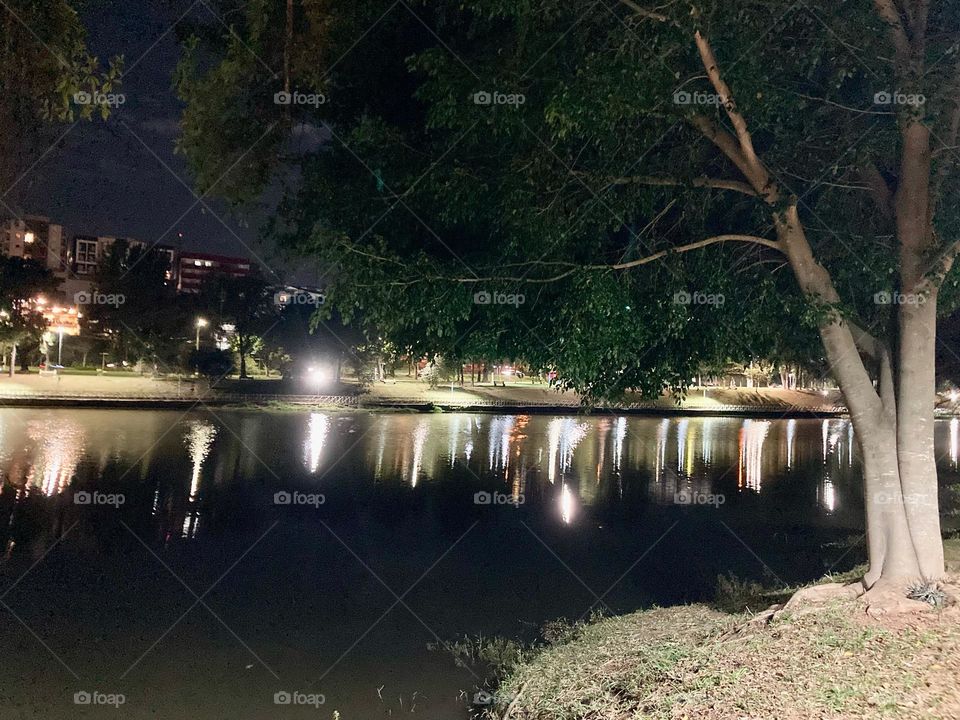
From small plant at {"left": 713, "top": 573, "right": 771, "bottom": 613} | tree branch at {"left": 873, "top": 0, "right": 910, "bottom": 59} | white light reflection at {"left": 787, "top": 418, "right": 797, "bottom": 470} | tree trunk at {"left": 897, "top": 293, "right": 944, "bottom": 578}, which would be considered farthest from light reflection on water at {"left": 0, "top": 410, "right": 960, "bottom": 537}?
tree branch at {"left": 873, "top": 0, "right": 910, "bottom": 59}

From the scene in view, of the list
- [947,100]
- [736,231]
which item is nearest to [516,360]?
[736,231]

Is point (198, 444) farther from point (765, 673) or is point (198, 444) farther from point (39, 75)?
point (765, 673)

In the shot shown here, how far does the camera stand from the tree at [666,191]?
7.34 metres

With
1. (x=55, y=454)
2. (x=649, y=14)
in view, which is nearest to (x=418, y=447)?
(x=55, y=454)

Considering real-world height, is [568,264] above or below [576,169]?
below

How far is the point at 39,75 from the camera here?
6273 mm

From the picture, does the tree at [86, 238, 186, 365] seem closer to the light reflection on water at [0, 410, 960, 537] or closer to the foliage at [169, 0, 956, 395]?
the light reflection on water at [0, 410, 960, 537]

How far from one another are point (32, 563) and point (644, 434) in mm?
31899

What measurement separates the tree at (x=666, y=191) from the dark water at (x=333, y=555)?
3948 millimetres

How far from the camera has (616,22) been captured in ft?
24.8

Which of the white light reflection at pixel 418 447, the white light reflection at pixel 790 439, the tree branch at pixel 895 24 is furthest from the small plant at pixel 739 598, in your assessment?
the white light reflection at pixel 790 439

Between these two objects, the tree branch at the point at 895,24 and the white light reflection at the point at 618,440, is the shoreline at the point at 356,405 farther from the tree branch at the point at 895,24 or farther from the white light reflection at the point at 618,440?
the tree branch at the point at 895,24

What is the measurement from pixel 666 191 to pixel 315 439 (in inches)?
949

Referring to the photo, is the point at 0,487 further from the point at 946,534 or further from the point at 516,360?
the point at 946,534
